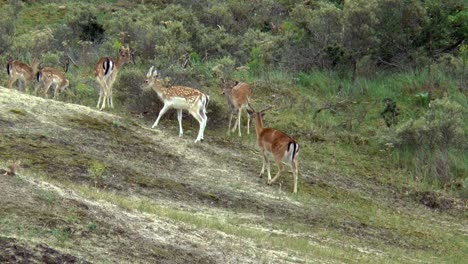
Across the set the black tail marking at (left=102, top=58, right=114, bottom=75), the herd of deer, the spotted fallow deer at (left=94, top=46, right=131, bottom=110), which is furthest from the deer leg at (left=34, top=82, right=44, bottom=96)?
the black tail marking at (left=102, top=58, right=114, bottom=75)

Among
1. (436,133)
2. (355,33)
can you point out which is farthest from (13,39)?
(436,133)

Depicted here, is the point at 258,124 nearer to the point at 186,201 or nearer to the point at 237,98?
the point at 237,98

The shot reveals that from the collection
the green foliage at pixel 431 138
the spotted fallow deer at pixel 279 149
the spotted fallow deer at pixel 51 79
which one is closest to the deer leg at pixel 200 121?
the spotted fallow deer at pixel 279 149

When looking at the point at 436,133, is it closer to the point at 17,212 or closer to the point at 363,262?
the point at 363,262

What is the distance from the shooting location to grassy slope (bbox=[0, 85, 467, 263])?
11.0 meters

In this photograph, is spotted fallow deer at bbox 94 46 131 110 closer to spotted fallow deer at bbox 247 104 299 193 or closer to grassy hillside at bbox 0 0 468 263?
grassy hillside at bbox 0 0 468 263

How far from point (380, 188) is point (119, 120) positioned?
6109 millimetres

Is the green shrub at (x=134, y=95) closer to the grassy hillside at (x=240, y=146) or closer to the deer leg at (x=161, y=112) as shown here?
the grassy hillside at (x=240, y=146)

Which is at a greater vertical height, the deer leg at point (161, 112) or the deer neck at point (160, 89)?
the deer neck at point (160, 89)

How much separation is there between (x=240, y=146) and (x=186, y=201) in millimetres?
6091

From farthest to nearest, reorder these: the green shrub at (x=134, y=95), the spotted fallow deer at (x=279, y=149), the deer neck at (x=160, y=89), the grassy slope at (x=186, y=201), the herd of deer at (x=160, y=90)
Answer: the green shrub at (x=134, y=95)
the deer neck at (x=160, y=89)
the herd of deer at (x=160, y=90)
the spotted fallow deer at (x=279, y=149)
the grassy slope at (x=186, y=201)

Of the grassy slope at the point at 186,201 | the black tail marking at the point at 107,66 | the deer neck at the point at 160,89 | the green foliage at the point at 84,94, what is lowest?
the grassy slope at the point at 186,201

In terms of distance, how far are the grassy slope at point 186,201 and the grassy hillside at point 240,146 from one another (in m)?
0.05

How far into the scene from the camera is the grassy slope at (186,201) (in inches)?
433
